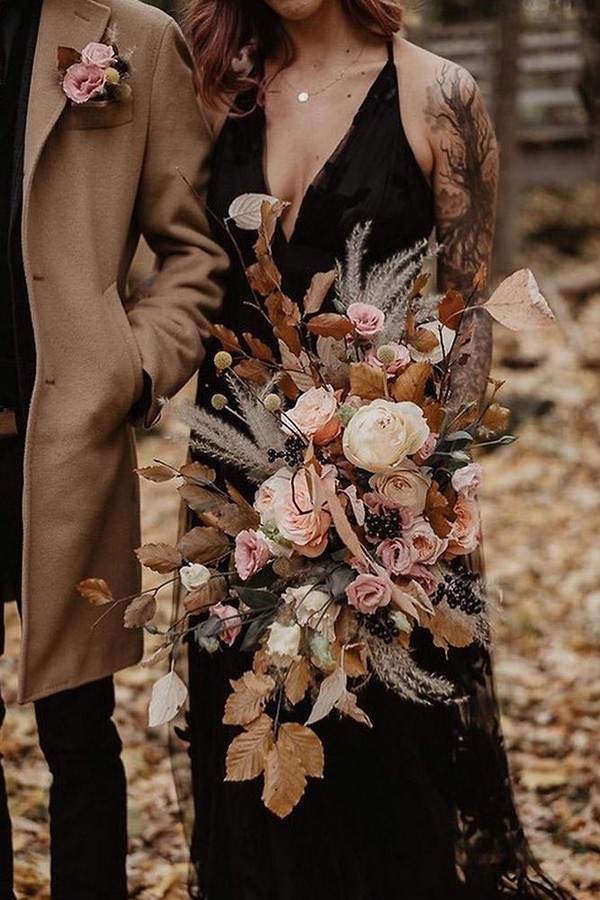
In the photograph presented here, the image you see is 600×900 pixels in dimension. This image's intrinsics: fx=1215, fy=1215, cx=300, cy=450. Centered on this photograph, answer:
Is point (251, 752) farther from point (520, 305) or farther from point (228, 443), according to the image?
point (520, 305)

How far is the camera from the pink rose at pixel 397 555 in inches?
81.4

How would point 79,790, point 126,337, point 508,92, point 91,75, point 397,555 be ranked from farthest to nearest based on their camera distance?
point 508,92 → point 79,790 → point 126,337 → point 91,75 → point 397,555

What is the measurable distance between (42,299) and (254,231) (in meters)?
0.49

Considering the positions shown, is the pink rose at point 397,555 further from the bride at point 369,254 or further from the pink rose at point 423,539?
the bride at point 369,254

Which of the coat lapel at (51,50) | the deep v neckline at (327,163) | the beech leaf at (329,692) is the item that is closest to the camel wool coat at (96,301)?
the coat lapel at (51,50)

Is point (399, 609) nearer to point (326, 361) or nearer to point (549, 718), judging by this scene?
point (326, 361)

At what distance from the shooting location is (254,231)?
8.68 feet

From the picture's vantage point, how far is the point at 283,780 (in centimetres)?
206

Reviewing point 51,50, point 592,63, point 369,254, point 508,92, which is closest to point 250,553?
point 369,254

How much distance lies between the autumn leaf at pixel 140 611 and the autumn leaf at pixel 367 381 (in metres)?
0.57

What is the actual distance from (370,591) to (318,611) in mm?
104

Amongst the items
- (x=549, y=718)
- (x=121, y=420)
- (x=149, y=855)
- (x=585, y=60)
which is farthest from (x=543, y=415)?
(x=121, y=420)

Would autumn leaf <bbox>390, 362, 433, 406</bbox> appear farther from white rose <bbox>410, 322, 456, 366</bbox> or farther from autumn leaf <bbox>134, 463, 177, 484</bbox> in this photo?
autumn leaf <bbox>134, 463, 177, 484</bbox>

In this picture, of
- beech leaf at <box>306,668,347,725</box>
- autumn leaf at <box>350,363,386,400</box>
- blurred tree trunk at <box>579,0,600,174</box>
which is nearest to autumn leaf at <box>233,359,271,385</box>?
autumn leaf at <box>350,363,386,400</box>
